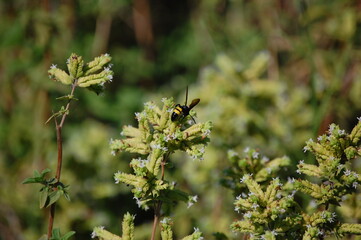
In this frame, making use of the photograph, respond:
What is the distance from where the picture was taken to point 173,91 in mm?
4078

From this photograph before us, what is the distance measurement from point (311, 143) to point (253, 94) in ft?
5.64

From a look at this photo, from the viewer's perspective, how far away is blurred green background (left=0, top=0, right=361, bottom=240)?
10.1ft

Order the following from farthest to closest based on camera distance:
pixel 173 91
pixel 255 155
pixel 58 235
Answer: pixel 173 91 < pixel 255 155 < pixel 58 235

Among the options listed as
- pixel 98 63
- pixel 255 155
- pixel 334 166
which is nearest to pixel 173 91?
pixel 255 155

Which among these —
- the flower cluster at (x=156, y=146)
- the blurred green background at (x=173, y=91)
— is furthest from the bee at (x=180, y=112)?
the blurred green background at (x=173, y=91)

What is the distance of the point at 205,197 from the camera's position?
3.27 meters

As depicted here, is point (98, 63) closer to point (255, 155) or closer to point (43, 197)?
point (43, 197)

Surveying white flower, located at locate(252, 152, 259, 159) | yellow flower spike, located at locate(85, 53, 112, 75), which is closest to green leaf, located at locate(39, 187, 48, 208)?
yellow flower spike, located at locate(85, 53, 112, 75)

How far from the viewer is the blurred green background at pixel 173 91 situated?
3074 millimetres

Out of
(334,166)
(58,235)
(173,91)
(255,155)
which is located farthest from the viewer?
(173,91)

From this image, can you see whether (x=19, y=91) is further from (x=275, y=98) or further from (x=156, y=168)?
(x=156, y=168)

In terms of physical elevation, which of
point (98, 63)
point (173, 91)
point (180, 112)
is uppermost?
point (173, 91)

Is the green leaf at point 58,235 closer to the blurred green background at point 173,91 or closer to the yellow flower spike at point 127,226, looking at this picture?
the yellow flower spike at point 127,226

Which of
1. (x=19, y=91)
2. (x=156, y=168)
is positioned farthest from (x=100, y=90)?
(x=19, y=91)
